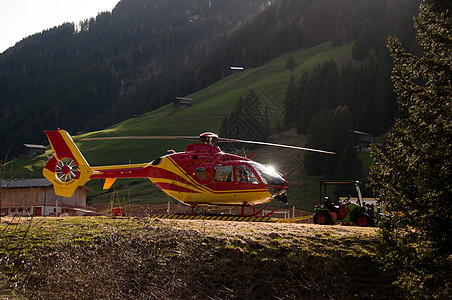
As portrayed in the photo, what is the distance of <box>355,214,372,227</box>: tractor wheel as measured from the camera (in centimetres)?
1861

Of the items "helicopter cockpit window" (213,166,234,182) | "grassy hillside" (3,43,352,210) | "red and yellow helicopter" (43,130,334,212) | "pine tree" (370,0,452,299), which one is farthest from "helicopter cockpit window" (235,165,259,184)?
"grassy hillside" (3,43,352,210)

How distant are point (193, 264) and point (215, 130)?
320 feet

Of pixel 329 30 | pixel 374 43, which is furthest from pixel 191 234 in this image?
pixel 329 30

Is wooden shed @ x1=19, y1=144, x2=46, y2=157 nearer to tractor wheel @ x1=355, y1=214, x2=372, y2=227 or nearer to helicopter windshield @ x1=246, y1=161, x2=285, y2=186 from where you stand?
helicopter windshield @ x1=246, y1=161, x2=285, y2=186

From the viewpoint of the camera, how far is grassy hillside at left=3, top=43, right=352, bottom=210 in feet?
236

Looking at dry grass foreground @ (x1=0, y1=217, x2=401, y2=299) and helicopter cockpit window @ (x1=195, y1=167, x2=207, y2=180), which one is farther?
helicopter cockpit window @ (x1=195, y1=167, x2=207, y2=180)

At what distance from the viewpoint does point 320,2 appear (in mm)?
190375

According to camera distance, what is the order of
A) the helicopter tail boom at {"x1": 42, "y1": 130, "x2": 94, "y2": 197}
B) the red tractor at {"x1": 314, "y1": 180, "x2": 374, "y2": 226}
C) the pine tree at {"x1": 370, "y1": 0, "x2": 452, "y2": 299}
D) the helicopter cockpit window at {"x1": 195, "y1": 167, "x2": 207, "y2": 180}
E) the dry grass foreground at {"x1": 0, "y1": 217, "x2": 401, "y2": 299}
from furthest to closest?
the helicopter tail boom at {"x1": 42, "y1": 130, "x2": 94, "y2": 197} → the helicopter cockpit window at {"x1": 195, "y1": 167, "x2": 207, "y2": 180} → the red tractor at {"x1": 314, "y1": 180, "x2": 374, "y2": 226} → the dry grass foreground at {"x1": 0, "y1": 217, "x2": 401, "y2": 299} → the pine tree at {"x1": 370, "y1": 0, "x2": 452, "y2": 299}

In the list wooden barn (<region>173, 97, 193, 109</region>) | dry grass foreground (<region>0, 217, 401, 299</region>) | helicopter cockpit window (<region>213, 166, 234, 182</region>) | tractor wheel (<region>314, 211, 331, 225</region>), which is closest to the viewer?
dry grass foreground (<region>0, 217, 401, 299</region>)

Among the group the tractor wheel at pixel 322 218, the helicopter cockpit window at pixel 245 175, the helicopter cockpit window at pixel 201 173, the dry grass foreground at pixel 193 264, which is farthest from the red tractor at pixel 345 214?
the helicopter cockpit window at pixel 201 173

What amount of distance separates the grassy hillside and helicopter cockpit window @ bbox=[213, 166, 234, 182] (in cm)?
4183

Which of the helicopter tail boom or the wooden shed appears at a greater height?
the helicopter tail boom

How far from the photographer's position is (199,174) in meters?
19.8

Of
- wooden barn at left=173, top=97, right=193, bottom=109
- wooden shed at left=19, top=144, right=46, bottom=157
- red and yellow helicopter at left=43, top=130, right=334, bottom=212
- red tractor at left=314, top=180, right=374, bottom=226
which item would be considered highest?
wooden barn at left=173, top=97, right=193, bottom=109
